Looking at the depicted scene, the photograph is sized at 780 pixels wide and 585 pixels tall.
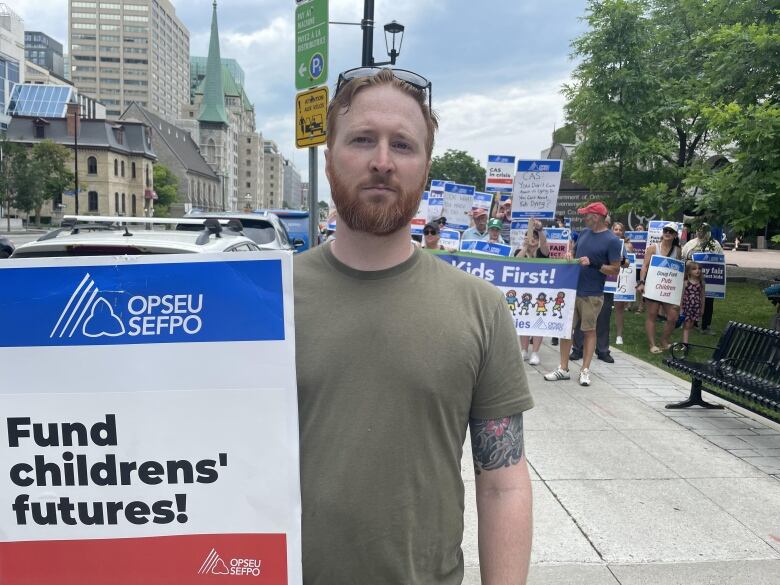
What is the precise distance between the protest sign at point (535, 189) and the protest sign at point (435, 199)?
8135mm

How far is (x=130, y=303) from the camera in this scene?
1.54 metres

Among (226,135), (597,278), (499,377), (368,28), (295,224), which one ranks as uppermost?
(226,135)

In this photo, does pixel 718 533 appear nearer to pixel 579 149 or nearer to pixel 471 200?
pixel 471 200

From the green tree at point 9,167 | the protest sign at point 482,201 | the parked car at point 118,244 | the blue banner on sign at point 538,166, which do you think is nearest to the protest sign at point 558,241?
the blue banner on sign at point 538,166

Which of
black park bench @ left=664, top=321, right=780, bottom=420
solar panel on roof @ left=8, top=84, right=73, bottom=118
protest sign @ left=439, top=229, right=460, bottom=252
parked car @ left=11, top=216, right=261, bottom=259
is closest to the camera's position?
parked car @ left=11, top=216, right=261, bottom=259

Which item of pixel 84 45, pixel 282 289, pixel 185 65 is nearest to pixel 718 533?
pixel 282 289

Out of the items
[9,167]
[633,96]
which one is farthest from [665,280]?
[9,167]

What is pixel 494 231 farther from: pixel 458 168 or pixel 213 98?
pixel 213 98

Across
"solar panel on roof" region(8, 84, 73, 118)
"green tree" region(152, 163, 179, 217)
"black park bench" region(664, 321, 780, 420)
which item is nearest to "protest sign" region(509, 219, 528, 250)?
"black park bench" region(664, 321, 780, 420)

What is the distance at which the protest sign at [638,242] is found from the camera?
16.0 m

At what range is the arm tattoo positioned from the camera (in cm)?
160

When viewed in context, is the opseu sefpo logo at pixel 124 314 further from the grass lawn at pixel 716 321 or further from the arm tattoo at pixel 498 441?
the grass lawn at pixel 716 321

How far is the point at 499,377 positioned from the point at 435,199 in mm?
17373

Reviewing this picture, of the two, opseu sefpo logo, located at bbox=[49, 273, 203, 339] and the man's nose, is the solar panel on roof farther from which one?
the man's nose
